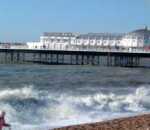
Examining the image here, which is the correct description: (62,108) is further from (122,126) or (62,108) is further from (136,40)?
(136,40)

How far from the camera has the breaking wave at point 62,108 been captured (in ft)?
50.3

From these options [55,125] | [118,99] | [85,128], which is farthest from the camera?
[118,99]

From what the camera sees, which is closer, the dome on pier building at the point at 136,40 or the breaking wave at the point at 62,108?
the breaking wave at the point at 62,108

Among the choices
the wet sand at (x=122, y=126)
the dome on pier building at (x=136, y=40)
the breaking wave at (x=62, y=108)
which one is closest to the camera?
the wet sand at (x=122, y=126)

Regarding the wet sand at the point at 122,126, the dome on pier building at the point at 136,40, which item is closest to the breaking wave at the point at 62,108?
the wet sand at the point at 122,126

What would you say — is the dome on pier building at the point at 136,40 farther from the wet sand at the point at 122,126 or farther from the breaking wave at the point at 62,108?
the wet sand at the point at 122,126

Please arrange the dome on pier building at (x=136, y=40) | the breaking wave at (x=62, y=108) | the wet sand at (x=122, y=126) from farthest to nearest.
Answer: the dome on pier building at (x=136, y=40), the breaking wave at (x=62, y=108), the wet sand at (x=122, y=126)

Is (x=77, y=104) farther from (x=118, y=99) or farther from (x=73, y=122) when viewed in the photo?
(x=73, y=122)

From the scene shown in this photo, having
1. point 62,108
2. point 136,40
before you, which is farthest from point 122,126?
point 136,40

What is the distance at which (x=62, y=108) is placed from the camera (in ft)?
61.1

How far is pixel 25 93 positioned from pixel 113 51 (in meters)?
49.1

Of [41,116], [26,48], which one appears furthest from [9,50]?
[41,116]

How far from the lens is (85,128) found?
419 inches

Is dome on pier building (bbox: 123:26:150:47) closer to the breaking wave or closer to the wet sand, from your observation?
Result: the breaking wave
